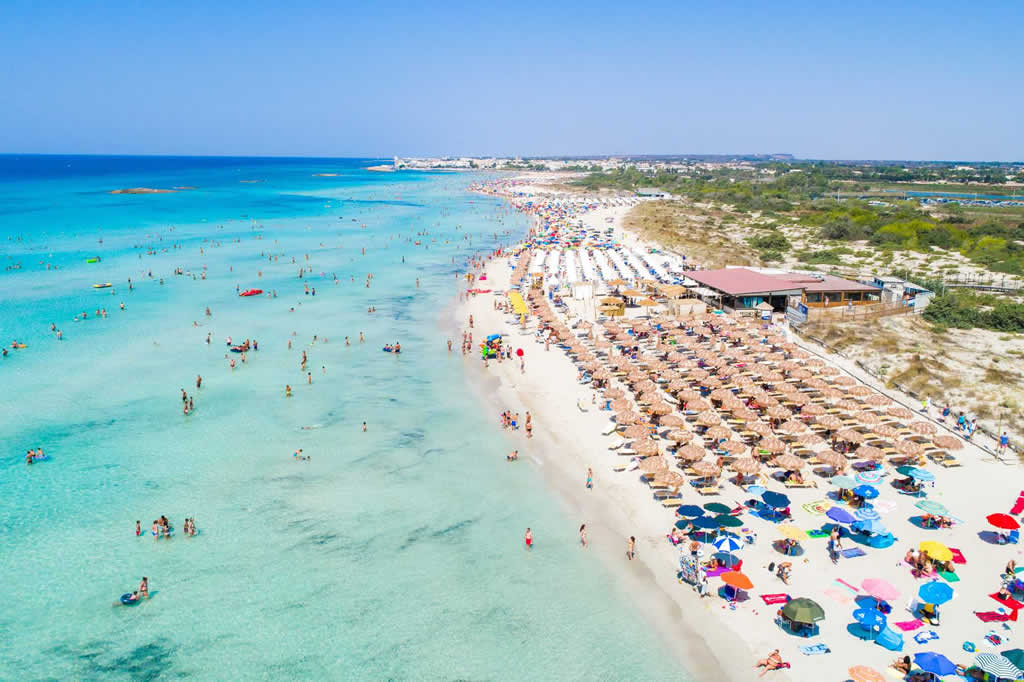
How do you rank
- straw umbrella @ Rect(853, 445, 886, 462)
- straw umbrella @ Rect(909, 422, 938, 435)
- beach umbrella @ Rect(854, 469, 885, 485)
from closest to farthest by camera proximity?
beach umbrella @ Rect(854, 469, 885, 485)
straw umbrella @ Rect(853, 445, 886, 462)
straw umbrella @ Rect(909, 422, 938, 435)

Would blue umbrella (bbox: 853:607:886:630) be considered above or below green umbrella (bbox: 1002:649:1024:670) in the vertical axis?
below

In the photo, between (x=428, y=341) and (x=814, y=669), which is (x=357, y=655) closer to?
(x=814, y=669)

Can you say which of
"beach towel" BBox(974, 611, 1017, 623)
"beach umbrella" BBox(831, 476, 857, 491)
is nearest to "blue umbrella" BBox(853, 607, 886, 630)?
"beach towel" BBox(974, 611, 1017, 623)

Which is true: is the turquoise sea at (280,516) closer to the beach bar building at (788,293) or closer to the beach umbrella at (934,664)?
the beach umbrella at (934,664)

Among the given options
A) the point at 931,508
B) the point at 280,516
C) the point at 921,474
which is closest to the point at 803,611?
the point at 931,508

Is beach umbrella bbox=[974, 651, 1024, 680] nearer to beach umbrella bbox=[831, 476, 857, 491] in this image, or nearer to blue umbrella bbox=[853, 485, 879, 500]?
blue umbrella bbox=[853, 485, 879, 500]

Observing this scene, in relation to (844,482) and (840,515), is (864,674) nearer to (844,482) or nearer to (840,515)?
(840,515)
